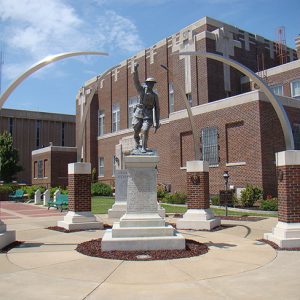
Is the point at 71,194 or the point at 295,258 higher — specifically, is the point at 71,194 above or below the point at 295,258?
above

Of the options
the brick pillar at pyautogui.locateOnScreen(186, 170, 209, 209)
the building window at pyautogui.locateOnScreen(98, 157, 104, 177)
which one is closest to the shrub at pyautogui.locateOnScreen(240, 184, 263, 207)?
the brick pillar at pyautogui.locateOnScreen(186, 170, 209, 209)

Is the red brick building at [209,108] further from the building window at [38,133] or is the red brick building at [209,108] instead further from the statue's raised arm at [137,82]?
the building window at [38,133]

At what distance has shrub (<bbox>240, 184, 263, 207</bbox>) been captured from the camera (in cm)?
2264

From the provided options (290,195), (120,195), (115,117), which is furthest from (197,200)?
(115,117)

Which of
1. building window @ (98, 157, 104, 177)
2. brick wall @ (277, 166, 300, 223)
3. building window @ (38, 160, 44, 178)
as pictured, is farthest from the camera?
building window @ (38, 160, 44, 178)

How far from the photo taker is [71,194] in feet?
46.8

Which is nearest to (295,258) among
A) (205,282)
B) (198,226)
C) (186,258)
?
(186,258)

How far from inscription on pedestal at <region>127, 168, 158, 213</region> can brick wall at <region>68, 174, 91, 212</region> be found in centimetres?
411

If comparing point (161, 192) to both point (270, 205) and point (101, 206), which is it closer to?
point (101, 206)

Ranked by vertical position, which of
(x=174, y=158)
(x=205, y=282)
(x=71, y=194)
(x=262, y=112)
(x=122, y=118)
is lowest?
(x=205, y=282)

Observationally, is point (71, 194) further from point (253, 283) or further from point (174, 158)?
point (174, 158)

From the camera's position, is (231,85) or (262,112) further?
(231,85)

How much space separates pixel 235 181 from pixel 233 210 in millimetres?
3693

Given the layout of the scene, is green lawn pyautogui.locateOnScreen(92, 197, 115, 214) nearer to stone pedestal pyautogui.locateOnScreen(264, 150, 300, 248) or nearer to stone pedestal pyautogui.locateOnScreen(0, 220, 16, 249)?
stone pedestal pyautogui.locateOnScreen(0, 220, 16, 249)
